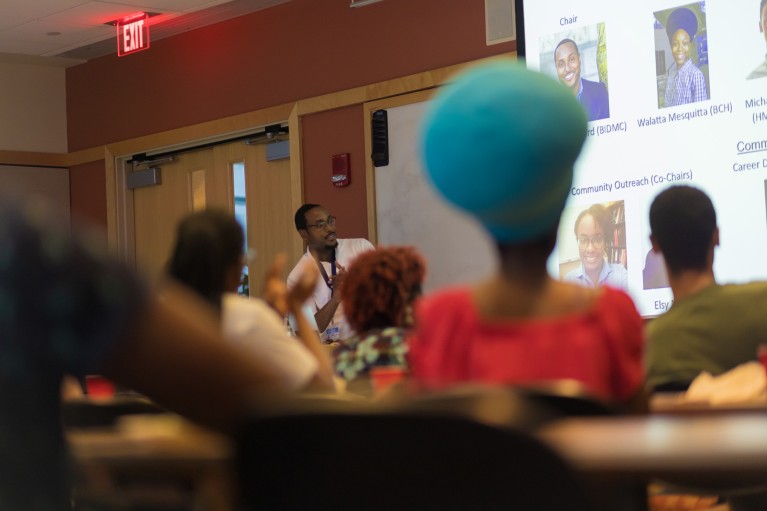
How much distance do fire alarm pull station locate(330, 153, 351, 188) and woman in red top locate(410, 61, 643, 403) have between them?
20.6ft

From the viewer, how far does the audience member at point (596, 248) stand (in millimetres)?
5262

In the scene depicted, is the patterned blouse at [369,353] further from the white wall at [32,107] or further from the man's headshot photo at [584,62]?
the white wall at [32,107]

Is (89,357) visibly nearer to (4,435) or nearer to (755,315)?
(4,435)

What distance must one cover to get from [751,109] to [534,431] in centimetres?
431

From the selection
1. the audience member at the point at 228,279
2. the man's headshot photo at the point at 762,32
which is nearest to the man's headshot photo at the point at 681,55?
the man's headshot photo at the point at 762,32

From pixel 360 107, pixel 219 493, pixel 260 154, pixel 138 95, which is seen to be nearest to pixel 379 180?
pixel 360 107

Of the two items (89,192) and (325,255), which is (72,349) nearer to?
(325,255)

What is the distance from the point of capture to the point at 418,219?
7.31 meters

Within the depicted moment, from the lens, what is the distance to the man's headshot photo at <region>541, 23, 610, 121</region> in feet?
17.3

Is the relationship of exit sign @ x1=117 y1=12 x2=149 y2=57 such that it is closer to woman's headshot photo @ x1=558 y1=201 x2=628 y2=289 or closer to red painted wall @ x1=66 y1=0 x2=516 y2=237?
red painted wall @ x1=66 y1=0 x2=516 y2=237

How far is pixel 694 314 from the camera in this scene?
2.72 m

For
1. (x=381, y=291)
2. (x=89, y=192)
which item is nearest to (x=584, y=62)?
(x=381, y=291)

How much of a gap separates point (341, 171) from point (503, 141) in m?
6.62

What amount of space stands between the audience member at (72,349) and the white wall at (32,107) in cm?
927
